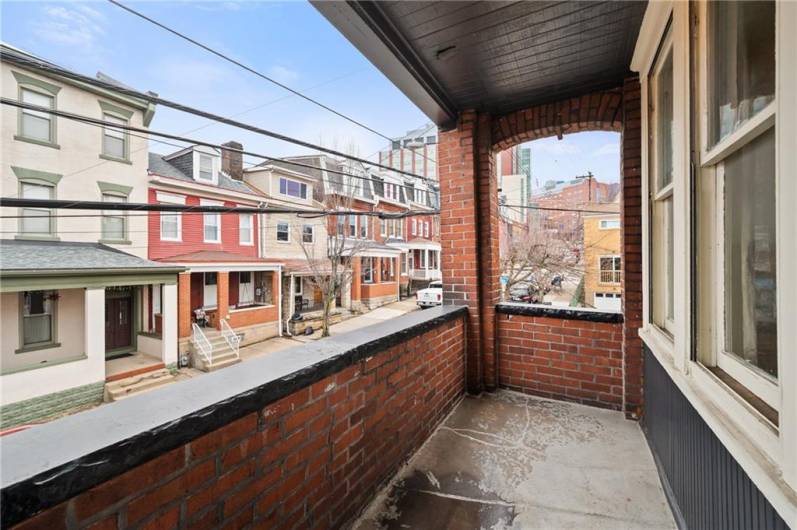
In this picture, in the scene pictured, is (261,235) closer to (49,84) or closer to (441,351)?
(49,84)

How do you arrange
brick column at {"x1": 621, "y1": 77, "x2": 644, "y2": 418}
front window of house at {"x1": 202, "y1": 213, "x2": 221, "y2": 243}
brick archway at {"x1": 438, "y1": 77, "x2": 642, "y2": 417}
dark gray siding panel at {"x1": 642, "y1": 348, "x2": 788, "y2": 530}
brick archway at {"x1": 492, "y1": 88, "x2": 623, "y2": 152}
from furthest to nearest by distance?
front window of house at {"x1": 202, "y1": 213, "x2": 221, "y2": 243}, brick archway at {"x1": 438, "y1": 77, "x2": 642, "y2": 417}, brick archway at {"x1": 492, "y1": 88, "x2": 623, "y2": 152}, brick column at {"x1": 621, "y1": 77, "x2": 644, "y2": 418}, dark gray siding panel at {"x1": 642, "y1": 348, "x2": 788, "y2": 530}

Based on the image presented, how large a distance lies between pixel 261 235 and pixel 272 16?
30.4ft

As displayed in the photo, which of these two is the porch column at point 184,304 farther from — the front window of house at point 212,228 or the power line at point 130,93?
the power line at point 130,93

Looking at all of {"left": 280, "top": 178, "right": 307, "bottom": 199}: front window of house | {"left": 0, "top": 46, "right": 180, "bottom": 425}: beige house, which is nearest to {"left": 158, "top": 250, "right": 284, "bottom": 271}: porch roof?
{"left": 0, "top": 46, "right": 180, "bottom": 425}: beige house

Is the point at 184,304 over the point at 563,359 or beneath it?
beneath

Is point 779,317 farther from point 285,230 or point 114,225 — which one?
point 285,230

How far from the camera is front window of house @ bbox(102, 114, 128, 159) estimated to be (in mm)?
7300

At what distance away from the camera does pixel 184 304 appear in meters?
9.09

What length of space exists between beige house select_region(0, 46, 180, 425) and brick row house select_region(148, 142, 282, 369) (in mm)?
718

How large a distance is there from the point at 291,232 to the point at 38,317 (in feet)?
22.3

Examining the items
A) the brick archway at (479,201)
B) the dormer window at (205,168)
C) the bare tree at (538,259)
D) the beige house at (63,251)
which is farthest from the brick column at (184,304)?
the bare tree at (538,259)

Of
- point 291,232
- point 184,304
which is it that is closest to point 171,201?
point 184,304

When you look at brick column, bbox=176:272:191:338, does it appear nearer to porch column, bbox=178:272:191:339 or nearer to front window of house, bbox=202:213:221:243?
porch column, bbox=178:272:191:339

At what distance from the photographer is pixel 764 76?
2.82 ft
